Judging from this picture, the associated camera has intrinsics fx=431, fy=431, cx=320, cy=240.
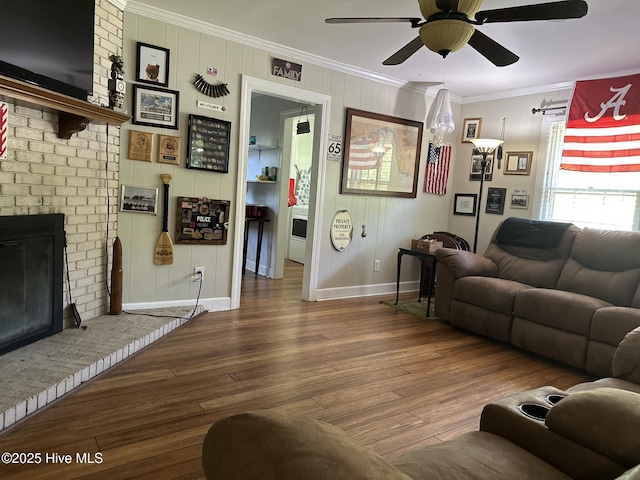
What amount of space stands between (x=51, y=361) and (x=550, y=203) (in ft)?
15.0

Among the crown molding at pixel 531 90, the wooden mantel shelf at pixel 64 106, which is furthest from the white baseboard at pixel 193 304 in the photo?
the crown molding at pixel 531 90

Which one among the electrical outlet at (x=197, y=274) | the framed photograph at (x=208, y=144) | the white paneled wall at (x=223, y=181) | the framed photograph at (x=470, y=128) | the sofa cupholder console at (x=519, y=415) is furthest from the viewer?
the framed photograph at (x=470, y=128)

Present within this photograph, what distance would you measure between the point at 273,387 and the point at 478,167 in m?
3.84

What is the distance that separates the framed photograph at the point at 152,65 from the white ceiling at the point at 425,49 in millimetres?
287

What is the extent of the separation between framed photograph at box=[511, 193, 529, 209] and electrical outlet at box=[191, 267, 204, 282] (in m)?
3.43

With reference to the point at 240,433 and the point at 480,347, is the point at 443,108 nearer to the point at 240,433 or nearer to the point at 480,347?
the point at 480,347

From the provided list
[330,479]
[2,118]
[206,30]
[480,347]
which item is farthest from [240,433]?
[206,30]

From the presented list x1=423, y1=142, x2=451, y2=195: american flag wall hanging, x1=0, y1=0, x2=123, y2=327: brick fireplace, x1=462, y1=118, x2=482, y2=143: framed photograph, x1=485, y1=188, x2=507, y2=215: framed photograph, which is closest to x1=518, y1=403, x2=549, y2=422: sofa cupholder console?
x1=0, y1=0, x2=123, y2=327: brick fireplace

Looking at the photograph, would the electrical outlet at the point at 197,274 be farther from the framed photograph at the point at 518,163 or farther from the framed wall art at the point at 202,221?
the framed photograph at the point at 518,163

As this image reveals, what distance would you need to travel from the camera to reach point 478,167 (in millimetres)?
5164

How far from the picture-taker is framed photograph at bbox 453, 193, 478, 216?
525 centimetres

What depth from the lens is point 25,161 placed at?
2.50m

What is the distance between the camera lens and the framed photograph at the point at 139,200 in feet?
11.0

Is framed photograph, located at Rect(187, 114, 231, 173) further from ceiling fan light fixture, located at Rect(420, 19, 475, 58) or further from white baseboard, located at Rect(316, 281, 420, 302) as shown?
ceiling fan light fixture, located at Rect(420, 19, 475, 58)
